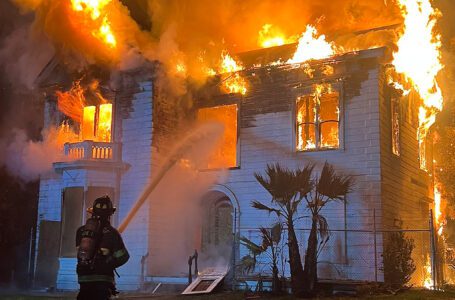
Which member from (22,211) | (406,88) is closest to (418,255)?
(406,88)

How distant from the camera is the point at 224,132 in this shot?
2217 cm

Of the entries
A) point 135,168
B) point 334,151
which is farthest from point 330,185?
point 135,168

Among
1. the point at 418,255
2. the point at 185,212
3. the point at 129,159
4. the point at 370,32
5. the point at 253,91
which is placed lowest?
the point at 418,255

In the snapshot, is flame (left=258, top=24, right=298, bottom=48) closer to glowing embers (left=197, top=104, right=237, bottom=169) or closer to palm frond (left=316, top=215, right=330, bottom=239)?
glowing embers (left=197, top=104, right=237, bottom=169)

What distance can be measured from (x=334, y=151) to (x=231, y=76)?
4828mm

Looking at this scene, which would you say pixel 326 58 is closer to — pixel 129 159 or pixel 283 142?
pixel 283 142

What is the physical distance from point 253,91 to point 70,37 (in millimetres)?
6994

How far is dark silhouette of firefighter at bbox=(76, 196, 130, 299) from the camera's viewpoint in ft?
22.9

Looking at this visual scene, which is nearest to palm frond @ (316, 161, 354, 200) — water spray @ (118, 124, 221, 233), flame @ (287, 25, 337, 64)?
flame @ (287, 25, 337, 64)

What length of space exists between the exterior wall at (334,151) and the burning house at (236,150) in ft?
0.12

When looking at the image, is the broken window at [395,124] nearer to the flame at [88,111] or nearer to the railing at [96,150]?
the railing at [96,150]

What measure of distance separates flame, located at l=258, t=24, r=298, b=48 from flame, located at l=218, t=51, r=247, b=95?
2.47m

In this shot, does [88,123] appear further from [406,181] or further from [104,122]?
[406,181]

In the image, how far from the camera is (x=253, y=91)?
64.2 feet
